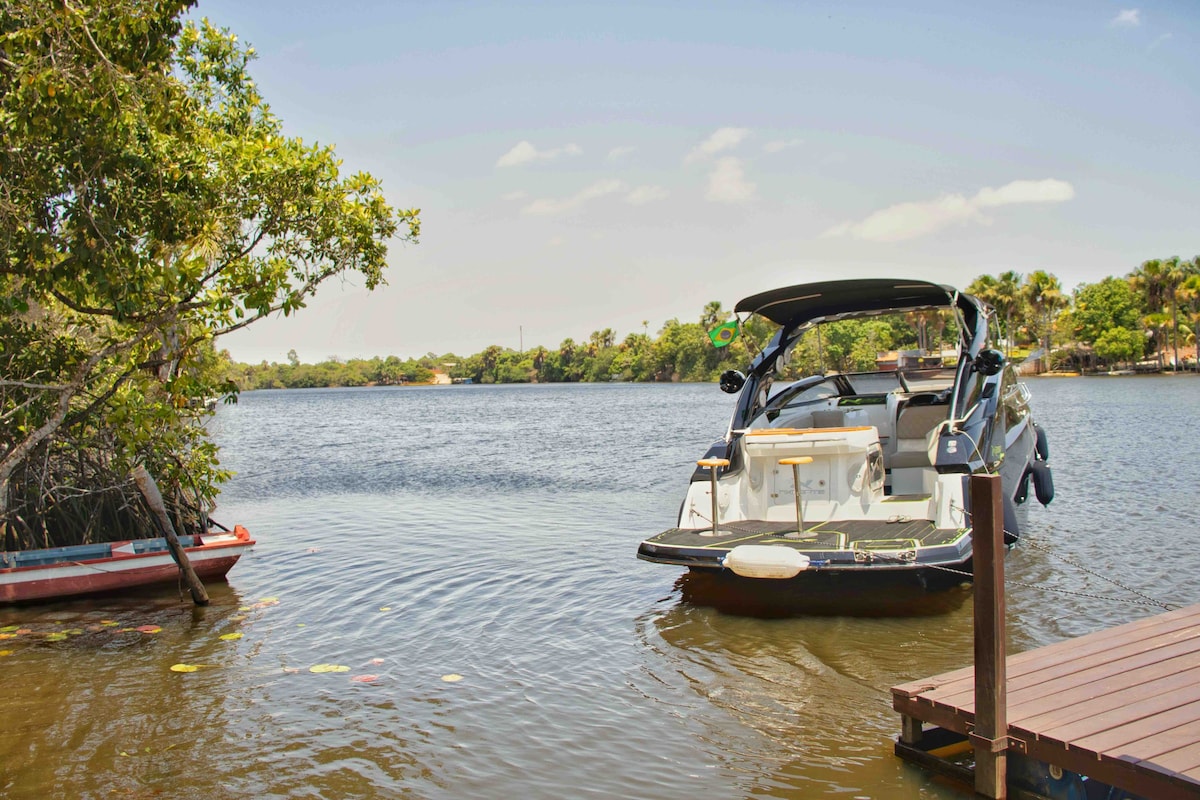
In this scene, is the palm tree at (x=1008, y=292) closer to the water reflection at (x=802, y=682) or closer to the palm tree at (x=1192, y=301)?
the palm tree at (x=1192, y=301)

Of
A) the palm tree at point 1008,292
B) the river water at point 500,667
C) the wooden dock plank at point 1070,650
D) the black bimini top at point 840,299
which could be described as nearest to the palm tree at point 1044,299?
the palm tree at point 1008,292

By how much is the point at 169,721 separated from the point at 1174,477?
1883 centimetres

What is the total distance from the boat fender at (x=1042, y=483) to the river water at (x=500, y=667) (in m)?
0.55

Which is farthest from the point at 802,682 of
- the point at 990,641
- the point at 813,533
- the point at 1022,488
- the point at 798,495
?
the point at 1022,488

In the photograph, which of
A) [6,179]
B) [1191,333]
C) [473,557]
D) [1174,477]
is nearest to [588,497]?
[473,557]

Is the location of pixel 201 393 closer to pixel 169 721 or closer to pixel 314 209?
pixel 314 209

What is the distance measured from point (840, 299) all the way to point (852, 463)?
3.00 meters

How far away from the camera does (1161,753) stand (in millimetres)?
4562

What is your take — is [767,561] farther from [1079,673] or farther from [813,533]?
[1079,673]

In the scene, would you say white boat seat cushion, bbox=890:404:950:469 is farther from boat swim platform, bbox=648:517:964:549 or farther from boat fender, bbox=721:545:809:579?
boat fender, bbox=721:545:809:579

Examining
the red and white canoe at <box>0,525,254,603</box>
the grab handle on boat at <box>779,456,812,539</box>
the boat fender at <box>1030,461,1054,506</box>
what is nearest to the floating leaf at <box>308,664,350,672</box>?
the red and white canoe at <box>0,525,254,603</box>

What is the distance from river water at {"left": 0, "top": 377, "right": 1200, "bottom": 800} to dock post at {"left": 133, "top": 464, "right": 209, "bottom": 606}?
276 mm

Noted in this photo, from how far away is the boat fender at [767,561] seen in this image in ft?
27.4

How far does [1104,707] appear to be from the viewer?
5.19 metres
